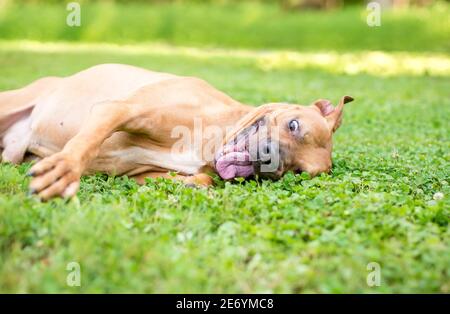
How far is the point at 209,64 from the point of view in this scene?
1717 centimetres

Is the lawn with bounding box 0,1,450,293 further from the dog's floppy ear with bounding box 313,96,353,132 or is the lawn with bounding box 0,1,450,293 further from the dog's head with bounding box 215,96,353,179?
the dog's floppy ear with bounding box 313,96,353,132

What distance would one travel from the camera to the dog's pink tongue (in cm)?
500

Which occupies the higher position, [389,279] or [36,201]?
[36,201]

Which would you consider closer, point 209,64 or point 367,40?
point 209,64

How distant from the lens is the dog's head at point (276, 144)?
4969 mm

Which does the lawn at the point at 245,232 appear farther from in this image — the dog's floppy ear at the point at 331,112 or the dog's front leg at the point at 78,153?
the dog's floppy ear at the point at 331,112

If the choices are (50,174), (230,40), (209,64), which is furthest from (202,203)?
(230,40)

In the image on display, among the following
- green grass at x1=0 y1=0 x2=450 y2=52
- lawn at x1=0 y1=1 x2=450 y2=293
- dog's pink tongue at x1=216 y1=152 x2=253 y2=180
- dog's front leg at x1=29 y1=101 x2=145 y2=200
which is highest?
green grass at x1=0 y1=0 x2=450 y2=52

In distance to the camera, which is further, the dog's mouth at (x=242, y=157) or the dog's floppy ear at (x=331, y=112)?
the dog's floppy ear at (x=331, y=112)

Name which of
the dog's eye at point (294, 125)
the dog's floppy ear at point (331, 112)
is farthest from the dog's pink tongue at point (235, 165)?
the dog's floppy ear at point (331, 112)

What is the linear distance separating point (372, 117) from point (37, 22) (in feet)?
70.4

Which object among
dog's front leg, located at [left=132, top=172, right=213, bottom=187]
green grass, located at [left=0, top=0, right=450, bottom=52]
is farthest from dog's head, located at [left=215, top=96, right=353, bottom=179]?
green grass, located at [left=0, top=0, right=450, bottom=52]

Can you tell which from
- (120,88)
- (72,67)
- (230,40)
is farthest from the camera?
(230,40)
